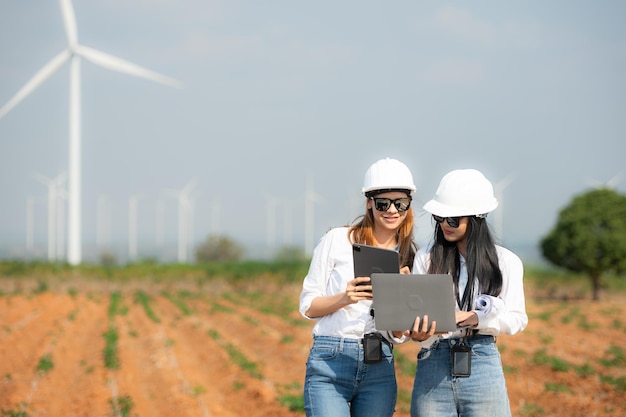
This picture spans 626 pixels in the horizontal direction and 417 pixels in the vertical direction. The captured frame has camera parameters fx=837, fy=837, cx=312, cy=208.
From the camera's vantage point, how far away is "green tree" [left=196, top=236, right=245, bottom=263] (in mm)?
65312

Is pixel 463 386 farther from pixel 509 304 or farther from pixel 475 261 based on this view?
pixel 475 261

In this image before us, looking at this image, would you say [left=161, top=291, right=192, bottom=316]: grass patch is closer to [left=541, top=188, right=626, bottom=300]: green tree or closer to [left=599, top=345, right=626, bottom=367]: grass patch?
[left=599, top=345, right=626, bottom=367]: grass patch

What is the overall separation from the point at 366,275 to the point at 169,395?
7.41 m

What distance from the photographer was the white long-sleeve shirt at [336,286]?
383cm

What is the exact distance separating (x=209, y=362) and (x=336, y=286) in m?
10.1

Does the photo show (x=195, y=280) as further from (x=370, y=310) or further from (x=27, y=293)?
(x=370, y=310)

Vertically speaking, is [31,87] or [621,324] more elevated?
[31,87]

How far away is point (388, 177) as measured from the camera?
12.5 ft

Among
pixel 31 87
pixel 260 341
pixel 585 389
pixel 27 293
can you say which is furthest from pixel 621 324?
pixel 27 293

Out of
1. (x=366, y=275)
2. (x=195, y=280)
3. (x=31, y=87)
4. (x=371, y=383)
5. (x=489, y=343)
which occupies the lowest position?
(x=195, y=280)

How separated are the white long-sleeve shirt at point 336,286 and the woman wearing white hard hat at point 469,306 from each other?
11.1 inches

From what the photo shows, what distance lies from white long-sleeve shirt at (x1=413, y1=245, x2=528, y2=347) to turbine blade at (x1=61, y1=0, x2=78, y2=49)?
1062 inches

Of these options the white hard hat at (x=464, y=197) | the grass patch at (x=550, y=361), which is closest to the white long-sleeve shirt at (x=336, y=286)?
the white hard hat at (x=464, y=197)

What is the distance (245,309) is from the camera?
84.2ft
